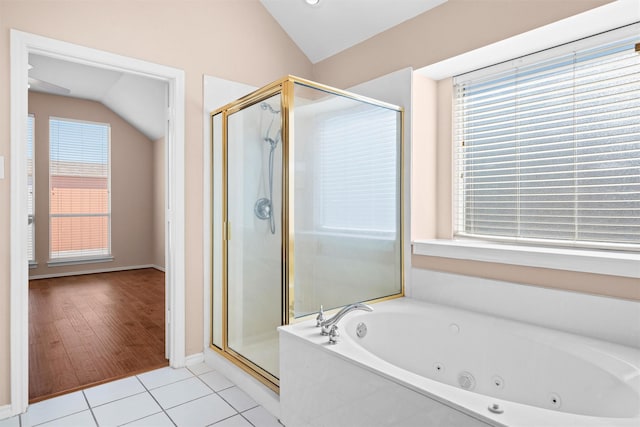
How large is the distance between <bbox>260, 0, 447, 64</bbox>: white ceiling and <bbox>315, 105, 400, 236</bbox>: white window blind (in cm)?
68

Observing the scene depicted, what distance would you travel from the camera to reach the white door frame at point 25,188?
201 centimetres

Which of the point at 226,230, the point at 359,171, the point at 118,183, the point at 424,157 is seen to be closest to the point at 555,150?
the point at 424,157

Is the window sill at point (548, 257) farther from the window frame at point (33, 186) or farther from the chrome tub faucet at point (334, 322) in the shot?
the window frame at point (33, 186)

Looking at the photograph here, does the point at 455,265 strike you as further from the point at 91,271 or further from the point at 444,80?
the point at 91,271

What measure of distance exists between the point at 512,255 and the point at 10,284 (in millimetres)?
2653

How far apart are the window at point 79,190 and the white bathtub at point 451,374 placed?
5384mm

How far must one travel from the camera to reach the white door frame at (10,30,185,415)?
6.60 ft

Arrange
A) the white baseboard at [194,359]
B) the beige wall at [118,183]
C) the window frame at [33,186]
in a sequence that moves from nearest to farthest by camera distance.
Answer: the white baseboard at [194,359], the window frame at [33,186], the beige wall at [118,183]

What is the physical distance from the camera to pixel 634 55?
76.2 inches

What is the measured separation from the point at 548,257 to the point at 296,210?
130cm

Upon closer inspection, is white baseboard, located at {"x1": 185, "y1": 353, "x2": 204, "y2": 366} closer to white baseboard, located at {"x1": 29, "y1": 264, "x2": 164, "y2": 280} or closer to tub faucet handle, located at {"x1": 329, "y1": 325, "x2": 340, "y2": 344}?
tub faucet handle, located at {"x1": 329, "y1": 325, "x2": 340, "y2": 344}

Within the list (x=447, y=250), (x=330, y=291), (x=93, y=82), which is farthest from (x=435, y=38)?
(x=93, y=82)

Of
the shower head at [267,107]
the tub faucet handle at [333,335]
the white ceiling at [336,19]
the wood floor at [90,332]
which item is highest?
the white ceiling at [336,19]

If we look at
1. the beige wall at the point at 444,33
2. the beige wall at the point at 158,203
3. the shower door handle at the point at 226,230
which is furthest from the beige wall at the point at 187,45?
the beige wall at the point at 158,203
